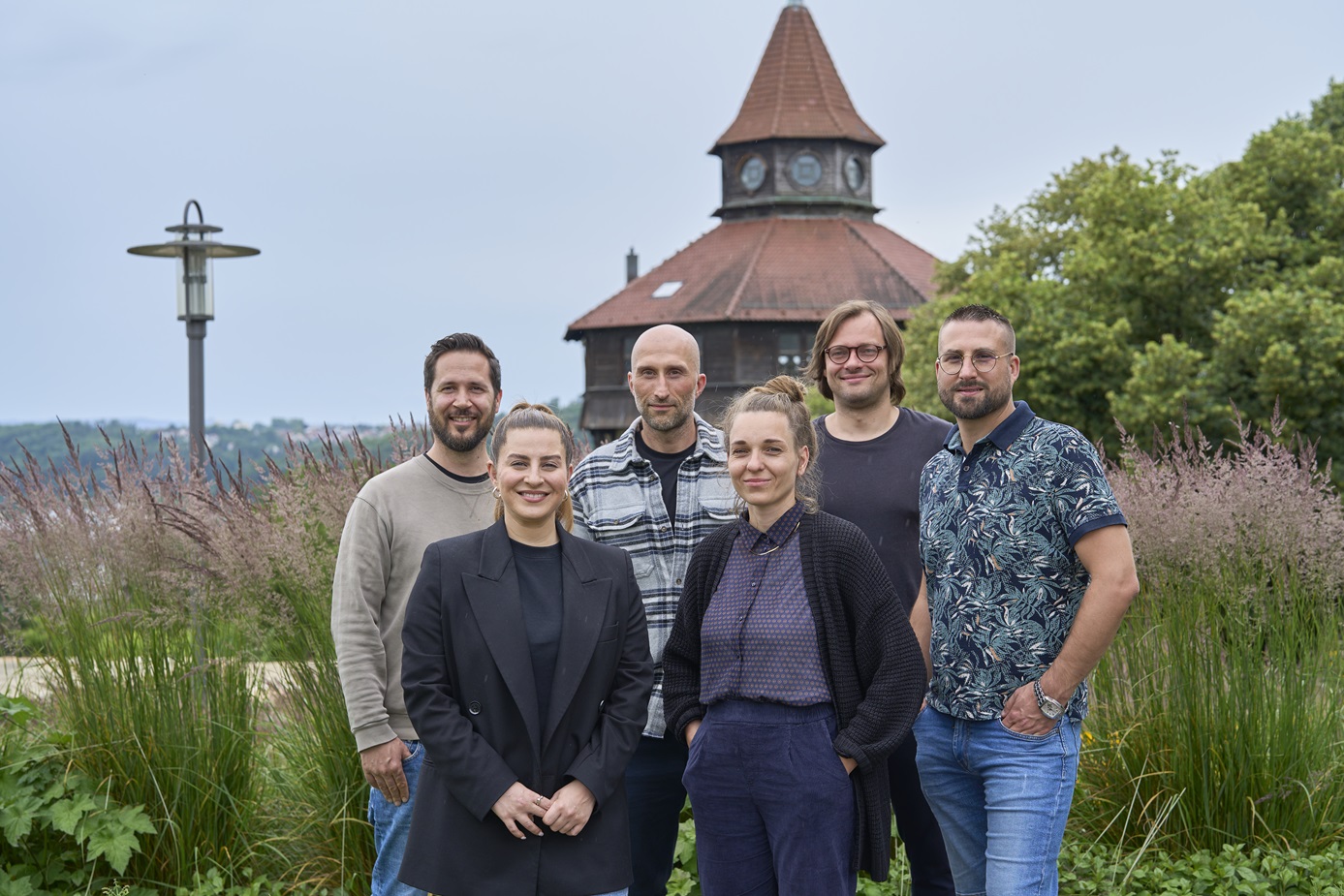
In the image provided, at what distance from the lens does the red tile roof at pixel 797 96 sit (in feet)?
135

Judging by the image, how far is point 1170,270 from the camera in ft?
61.9

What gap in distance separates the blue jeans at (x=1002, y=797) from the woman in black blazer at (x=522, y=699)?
814mm

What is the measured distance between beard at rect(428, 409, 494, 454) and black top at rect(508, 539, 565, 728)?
21.2 inches

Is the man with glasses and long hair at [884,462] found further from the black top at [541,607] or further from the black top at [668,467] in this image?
the black top at [541,607]

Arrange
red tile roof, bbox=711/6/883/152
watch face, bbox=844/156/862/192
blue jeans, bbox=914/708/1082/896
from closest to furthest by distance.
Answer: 1. blue jeans, bbox=914/708/1082/896
2. red tile roof, bbox=711/6/883/152
3. watch face, bbox=844/156/862/192

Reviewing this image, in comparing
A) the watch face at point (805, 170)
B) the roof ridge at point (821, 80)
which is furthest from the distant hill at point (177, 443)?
the roof ridge at point (821, 80)

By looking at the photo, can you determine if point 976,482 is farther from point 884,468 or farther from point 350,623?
point 350,623

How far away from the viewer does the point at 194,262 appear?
10945mm

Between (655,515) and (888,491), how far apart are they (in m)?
0.67

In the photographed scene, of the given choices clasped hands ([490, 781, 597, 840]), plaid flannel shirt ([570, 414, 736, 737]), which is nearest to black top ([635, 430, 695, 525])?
plaid flannel shirt ([570, 414, 736, 737])

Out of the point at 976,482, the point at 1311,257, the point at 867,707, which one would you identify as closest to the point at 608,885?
the point at 867,707

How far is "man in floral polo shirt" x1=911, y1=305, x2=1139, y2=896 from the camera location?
10.8 ft

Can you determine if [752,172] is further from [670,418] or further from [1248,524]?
[670,418]

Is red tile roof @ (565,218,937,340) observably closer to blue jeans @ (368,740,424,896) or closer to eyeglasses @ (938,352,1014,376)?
eyeglasses @ (938,352,1014,376)
